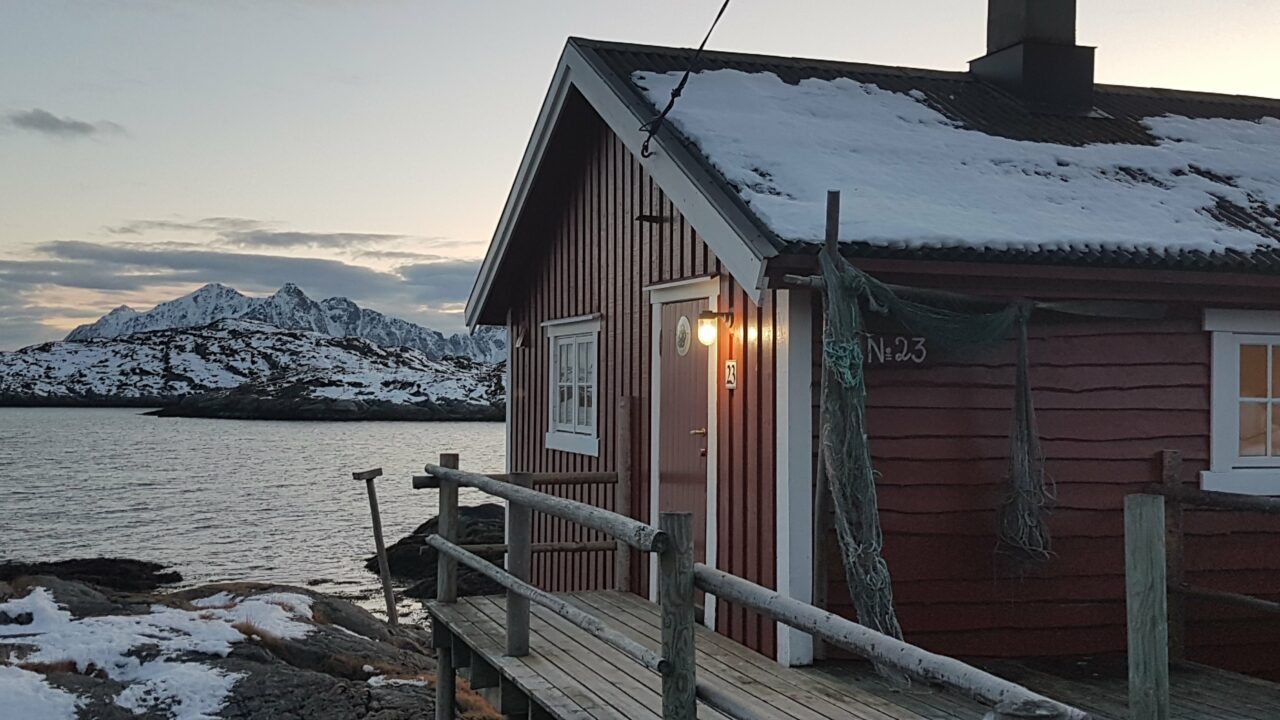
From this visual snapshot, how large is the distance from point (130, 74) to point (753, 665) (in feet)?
63.1

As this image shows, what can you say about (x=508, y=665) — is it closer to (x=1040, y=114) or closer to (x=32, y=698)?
(x=32, y=698)

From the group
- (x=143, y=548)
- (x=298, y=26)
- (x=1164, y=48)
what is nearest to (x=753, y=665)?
(x=1164, y=48)

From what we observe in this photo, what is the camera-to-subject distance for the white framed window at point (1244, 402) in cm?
791

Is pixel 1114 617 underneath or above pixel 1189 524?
underneath

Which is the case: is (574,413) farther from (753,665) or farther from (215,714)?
(753,665)

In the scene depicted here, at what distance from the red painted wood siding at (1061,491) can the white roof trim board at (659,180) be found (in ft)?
3.81

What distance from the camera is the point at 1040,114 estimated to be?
10.0 meters

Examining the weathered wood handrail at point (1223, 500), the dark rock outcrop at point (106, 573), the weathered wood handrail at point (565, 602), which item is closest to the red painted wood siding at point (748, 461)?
the weathered wood handrail at point (565, 602)

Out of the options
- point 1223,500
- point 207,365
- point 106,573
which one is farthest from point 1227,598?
point 207,365

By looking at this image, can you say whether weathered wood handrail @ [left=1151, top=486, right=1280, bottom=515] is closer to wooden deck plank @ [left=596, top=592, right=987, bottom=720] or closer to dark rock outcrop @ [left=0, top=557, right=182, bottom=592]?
wooden deck plank @ [left=596, top=592, right=987, bottom=720]

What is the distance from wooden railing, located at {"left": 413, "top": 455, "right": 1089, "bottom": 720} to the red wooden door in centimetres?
124

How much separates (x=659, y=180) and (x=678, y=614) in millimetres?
4039

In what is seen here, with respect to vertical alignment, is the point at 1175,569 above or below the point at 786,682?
above

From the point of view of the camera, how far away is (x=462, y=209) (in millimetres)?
71875
